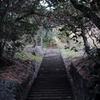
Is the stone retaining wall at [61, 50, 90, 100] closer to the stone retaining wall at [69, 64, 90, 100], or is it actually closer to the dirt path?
the stone retaining wall at [69, 64, 90, 100]

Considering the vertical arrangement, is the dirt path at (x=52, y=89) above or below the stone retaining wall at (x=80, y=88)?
below

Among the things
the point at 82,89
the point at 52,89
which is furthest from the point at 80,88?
the point at 52,89

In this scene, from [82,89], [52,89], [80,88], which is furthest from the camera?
[52,89]

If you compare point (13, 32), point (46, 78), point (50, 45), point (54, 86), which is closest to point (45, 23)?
point (13, 32)

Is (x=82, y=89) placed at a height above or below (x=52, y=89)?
above

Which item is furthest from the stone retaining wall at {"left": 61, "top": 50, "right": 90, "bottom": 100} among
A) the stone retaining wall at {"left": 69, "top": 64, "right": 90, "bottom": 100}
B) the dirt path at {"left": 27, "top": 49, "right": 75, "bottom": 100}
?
the dirt path at {"left": 27, "top": 49, "right": 75, "bottom": 100}

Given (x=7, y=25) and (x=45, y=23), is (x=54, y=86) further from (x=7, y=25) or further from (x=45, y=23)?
(x=45, y=23)

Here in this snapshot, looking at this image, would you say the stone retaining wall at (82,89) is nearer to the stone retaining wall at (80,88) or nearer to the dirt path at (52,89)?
the stone retaining wall at (80,88)

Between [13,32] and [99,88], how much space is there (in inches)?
208

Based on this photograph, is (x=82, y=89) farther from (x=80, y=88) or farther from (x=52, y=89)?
(x=52, y=89)

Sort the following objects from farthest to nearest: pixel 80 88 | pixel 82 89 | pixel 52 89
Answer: pixel 52 89 → pixel 80 88 → pixel 82 89

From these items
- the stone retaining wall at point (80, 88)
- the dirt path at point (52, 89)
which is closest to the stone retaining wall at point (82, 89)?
the stone retaining wall at point (80, 88)

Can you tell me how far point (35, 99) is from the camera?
19.1 feet

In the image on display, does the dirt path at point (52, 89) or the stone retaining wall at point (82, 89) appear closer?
the stone retaining wall at point (82, 89)
